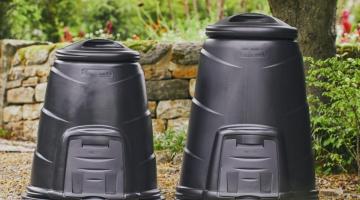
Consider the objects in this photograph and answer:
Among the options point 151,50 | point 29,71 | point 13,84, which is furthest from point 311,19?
point 13,84

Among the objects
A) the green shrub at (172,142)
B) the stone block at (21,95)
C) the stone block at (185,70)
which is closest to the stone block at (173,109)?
the stone block at (185,70)

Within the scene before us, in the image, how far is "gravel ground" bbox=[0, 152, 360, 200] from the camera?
5.68 metres

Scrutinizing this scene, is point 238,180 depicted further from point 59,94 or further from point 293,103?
point 59,94

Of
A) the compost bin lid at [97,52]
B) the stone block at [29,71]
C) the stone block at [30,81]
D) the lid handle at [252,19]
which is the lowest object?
the stone block at [30,81]

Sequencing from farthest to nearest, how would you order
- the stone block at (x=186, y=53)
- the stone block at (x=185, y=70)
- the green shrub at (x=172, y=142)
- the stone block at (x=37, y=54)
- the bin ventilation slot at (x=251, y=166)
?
1. the stone block at (x=37, y=54)
2. the stone block at (x=185, y=70)
3. the stone block at (x=186, y=53)
4. the green shrub at (x=172, y=142)
5. the bin ventilation slot at (x=251, y=166)

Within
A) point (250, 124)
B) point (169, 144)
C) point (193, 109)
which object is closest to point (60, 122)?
point (193, 109)

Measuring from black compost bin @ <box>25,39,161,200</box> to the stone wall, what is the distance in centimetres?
Result: 406

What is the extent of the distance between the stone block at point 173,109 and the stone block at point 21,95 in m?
1.75

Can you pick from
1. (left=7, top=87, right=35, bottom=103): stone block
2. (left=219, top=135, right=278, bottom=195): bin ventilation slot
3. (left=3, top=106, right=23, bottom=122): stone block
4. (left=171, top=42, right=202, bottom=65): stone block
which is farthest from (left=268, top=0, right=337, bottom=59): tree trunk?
(left=3, top=106, right=23, bottom=122): stone block

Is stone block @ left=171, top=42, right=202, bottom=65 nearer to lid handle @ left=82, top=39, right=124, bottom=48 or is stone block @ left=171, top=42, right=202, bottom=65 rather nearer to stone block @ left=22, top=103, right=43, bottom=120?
stone block @ left=22, top=103, right=43, bottom=120

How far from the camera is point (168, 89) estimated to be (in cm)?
880

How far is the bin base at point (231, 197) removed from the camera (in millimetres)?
4141

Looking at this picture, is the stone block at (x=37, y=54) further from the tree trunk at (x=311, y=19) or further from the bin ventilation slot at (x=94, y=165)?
the bin ventilation slot at (x=94, y=165)

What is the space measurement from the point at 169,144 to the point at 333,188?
1889mm
